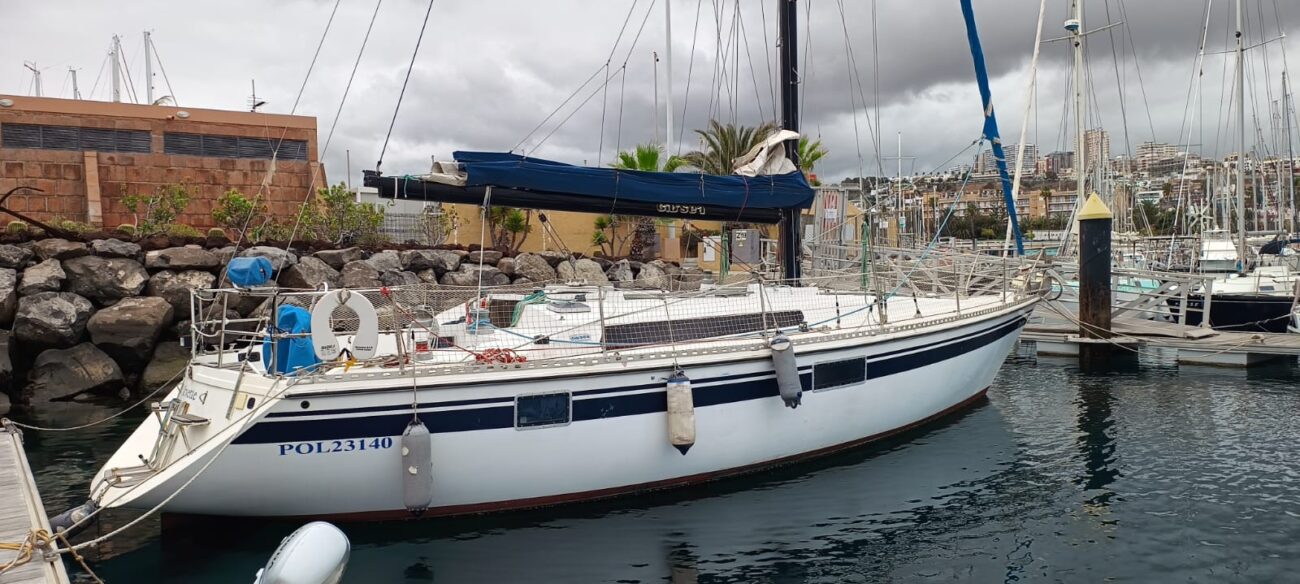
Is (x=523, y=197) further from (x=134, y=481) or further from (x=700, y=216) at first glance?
(x=134, y=481)

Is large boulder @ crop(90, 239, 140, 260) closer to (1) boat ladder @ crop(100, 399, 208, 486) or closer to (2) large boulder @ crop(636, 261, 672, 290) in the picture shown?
(1) boat ladder @ crop(100, 399, 208, 486)

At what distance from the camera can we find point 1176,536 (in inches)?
292

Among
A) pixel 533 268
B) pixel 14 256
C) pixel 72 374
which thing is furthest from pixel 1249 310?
pixel 14 256

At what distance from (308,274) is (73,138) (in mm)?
10505

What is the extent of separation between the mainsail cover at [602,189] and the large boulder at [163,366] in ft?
29.6

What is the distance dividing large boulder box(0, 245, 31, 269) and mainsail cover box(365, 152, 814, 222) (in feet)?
38.3

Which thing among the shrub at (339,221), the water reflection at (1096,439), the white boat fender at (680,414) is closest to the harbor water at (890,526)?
the water reflection at (1096,439)

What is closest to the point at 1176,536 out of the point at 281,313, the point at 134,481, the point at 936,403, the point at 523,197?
the point at 936,403

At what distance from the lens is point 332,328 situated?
7121mm

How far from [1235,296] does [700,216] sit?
18774 millimetres

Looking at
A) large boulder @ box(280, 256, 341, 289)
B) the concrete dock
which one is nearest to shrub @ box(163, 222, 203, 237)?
large boulder @ box(280, 256, 341, 289)

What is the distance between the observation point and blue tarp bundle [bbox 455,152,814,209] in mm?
9094

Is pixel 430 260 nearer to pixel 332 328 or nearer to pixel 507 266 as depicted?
pixel 507 266

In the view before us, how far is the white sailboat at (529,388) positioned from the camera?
7.04 meters
